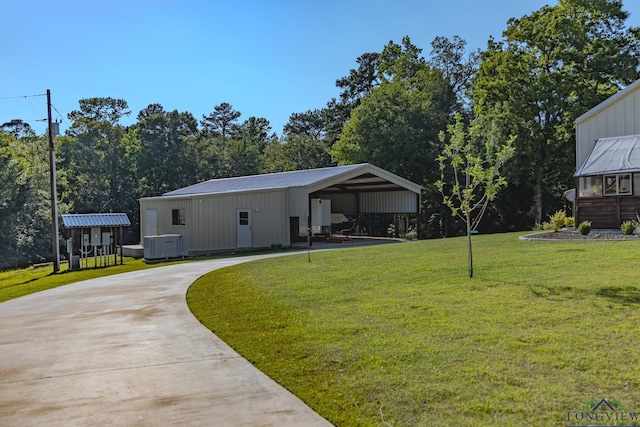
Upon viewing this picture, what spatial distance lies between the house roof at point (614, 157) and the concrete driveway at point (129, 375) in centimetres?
1445

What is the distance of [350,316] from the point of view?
288 inches

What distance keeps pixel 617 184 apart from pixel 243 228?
14461mm

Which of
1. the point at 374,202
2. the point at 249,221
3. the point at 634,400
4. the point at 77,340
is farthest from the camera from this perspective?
the point at 374,202

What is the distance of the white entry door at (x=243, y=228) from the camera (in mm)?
23859

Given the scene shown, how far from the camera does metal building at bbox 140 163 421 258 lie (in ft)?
75.2

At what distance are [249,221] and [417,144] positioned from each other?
17009 mm

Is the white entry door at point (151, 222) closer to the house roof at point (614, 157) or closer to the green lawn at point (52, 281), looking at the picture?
the green lawn at point (52, 281)

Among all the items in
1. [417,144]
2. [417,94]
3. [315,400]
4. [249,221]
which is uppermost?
[417,94]

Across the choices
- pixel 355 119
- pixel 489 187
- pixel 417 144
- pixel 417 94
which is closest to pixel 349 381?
pixel 489 187

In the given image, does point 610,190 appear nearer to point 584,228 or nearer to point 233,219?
point 584,228

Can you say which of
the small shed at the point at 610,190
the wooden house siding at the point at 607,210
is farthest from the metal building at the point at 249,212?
the small shed at the point at 610,190

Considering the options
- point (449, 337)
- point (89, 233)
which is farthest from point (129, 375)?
point (89, 233)

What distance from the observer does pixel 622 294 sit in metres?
7.12

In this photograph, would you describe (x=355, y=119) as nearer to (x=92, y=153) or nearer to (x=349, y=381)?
(x=92, y=153)
